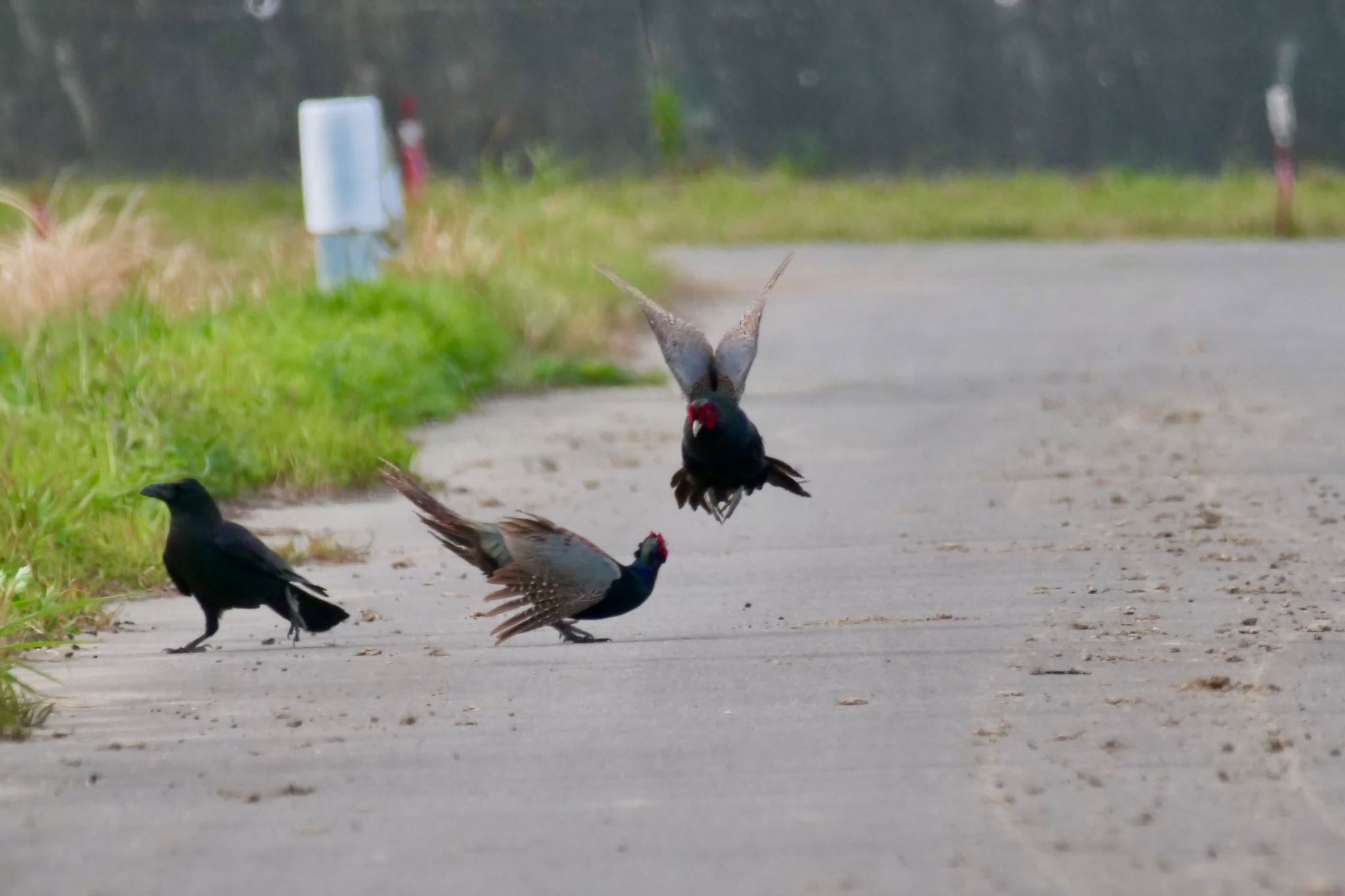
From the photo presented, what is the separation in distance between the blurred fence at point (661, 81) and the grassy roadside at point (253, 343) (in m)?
3.93

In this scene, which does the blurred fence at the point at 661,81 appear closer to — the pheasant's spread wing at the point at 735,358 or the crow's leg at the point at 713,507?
the pheasant's spread wing at the point at 735,358

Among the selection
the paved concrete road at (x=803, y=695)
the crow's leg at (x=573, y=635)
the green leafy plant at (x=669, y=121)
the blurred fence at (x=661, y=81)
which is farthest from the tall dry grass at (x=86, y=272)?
the green leafy plant at (x=669, y=121)

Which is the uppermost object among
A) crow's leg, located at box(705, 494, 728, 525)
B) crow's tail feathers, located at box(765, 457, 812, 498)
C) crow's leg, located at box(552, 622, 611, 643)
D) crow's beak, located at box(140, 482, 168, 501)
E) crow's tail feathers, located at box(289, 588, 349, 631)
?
crow's beak, located at box(140, 482, 168, 501)

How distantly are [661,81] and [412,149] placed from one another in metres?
4.23

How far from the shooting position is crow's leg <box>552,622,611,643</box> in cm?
822

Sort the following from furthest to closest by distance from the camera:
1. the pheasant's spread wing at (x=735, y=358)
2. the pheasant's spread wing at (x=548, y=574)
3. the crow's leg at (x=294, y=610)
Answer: the pheasant's spread wing at (x=735, y=358) < the crow's leg at (x=294, y=610) < the pheasant's spread wing at (x=548, y=574)

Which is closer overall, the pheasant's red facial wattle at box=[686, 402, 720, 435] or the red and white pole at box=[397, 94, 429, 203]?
the pheasant's red facial wattle at box=[686, 402, 720, 435]

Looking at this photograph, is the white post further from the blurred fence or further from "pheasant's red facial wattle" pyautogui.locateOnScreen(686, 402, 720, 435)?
the blurred fence

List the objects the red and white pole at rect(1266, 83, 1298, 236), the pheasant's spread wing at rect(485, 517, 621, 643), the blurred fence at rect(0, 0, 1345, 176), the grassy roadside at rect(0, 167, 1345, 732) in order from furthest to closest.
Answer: the blurred fence at rect(0, 0, 1345, 176) < the red and white pole at rect(1266, 83, 1298, 236) < the grassy roadside at rect(0, 167, 1345, 732) < the pheasant's spread wing at rect(485, 517, 621, 643)

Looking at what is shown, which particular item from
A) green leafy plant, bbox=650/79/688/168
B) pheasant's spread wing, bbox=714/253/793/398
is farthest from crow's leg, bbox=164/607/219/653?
green leafy plant, bbox=650/79/688/168

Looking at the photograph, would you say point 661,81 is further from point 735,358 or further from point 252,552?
point 252,552

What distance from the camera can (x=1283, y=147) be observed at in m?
26.7

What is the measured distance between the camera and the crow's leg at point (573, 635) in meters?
8.22

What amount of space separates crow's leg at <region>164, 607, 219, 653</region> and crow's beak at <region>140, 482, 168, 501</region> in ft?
1.31
